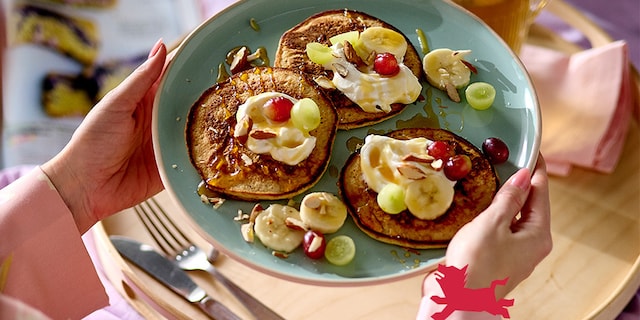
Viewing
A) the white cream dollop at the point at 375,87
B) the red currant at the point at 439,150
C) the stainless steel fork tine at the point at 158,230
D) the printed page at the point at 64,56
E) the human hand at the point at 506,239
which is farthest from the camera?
the printed page at the point at 64,56

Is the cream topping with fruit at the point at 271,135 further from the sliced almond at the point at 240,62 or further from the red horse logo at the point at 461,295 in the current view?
the red horse logo at the point at 461,295

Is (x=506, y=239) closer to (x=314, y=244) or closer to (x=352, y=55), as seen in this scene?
(x=314, y=244)

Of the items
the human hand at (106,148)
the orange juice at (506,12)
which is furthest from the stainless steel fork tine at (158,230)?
the orange juice at (506,12)

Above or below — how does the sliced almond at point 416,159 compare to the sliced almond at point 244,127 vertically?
below

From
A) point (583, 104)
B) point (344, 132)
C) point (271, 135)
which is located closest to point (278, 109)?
point (271, 135)

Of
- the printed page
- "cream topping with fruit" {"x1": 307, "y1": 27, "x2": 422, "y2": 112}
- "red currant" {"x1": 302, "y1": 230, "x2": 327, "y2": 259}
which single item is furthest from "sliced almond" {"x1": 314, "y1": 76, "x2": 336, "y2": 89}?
the printed page

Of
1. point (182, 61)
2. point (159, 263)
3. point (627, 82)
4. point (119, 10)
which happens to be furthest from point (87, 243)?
point (627, 82)

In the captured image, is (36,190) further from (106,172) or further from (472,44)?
(472,44)
